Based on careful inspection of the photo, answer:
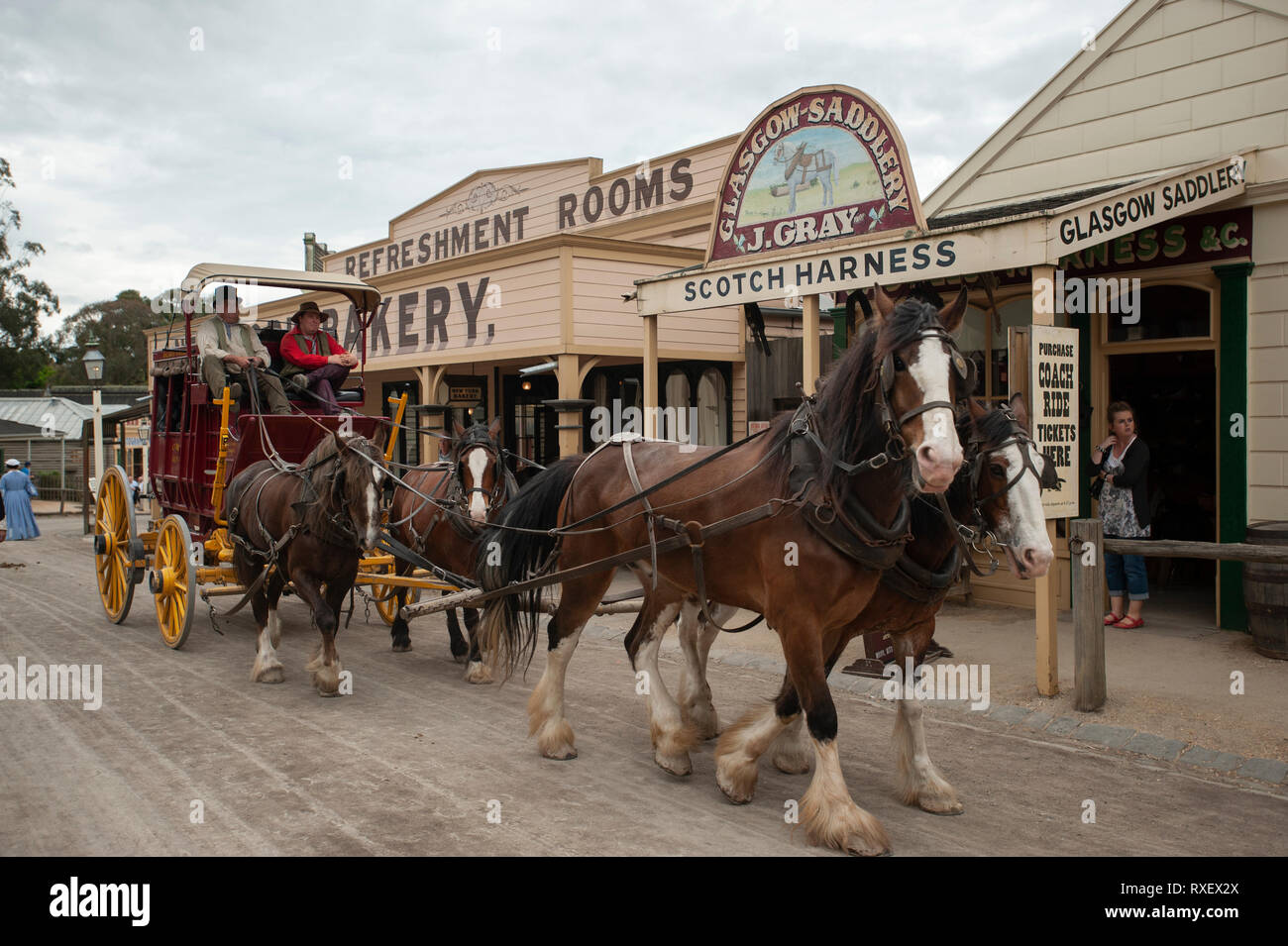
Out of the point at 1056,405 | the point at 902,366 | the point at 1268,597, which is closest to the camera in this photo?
the point at 902,366

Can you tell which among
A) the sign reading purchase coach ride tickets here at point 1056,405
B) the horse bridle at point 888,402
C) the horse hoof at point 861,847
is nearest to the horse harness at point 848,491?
the horse bridle at point 888,402

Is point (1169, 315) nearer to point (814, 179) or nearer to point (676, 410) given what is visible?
point (814, 179)

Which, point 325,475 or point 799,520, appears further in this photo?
point 325,475

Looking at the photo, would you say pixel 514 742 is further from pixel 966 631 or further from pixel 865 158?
pixel 865 158

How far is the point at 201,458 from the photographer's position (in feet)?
28.2

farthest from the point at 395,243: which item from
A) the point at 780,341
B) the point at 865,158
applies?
the point at 865,158

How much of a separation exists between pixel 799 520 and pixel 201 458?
6340mm

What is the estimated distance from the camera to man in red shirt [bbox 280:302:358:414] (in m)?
8.70

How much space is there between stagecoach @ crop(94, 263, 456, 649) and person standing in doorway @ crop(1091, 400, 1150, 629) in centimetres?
562

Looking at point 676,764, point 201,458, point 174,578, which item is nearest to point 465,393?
point 201,458

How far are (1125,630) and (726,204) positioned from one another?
5216mm

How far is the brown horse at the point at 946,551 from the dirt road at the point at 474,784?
26cm

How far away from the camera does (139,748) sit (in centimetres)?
548

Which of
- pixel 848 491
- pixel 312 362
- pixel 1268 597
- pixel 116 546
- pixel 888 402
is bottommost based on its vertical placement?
pixel 1268 597
